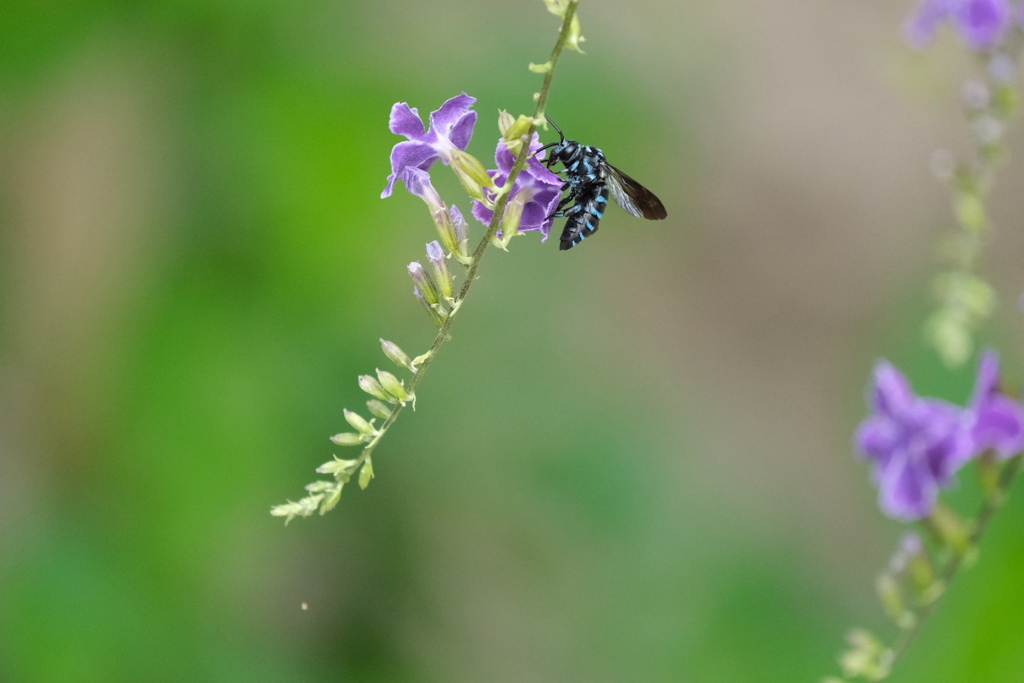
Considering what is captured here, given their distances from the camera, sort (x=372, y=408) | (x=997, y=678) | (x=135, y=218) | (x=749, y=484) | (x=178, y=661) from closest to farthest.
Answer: (x=372, y=408) → (x=997, y=678) → (x=178, y=661) → (x=135, y=218) → (x=749, y=484)

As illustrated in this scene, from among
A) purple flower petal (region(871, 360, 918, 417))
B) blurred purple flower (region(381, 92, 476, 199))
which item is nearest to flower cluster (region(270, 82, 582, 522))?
blurred purple flower (region(381, 92, 476, 199))

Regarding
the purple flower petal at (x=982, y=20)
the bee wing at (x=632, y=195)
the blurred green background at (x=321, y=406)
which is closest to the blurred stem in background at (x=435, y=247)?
the bee wing at (x=632, y=195)

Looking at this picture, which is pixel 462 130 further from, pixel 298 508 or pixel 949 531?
pixel 949 531

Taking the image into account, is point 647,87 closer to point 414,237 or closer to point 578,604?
point 414,237

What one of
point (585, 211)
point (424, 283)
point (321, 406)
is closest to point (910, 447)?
point (585, 211)

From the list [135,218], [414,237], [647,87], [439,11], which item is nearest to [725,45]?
[647,87]

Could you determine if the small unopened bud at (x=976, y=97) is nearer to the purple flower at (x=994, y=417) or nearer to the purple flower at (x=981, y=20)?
the purple flower at (x=981, y=20)

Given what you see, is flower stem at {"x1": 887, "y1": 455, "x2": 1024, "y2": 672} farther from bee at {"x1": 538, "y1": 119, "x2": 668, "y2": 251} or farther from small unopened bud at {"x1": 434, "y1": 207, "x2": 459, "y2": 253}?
small unopened bud at {"x1": 434, "y1": 207, "x2": 459, "y2": 253}
